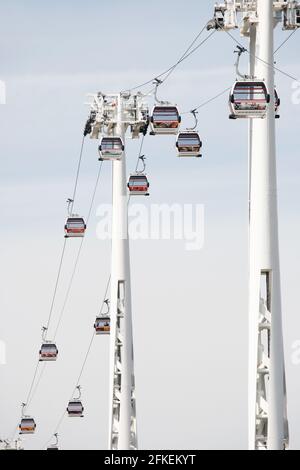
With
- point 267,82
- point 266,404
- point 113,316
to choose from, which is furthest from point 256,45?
point 113,316

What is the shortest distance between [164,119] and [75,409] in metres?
33.7

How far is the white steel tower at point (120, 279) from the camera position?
187 feet

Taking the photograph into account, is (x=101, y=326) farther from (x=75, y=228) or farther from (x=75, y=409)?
(x=75, y=409)

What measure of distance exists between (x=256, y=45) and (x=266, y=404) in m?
7.82

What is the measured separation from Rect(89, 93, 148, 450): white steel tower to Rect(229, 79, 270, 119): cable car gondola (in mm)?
23565

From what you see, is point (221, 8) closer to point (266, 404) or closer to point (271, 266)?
point (271, 266)

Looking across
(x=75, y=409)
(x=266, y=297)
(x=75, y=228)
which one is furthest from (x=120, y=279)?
(x=266, y=297)

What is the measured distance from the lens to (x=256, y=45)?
36375 mm

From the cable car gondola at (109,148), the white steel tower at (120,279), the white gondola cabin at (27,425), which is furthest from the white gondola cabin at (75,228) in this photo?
the white gondola cabin at (27,425)

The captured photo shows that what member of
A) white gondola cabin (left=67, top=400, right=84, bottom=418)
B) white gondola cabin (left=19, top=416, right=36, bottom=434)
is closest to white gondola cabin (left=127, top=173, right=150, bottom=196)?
white gondola cabin (left=67, top=400, right=84, bottom=418)

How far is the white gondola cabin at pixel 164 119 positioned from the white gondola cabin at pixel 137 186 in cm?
1309

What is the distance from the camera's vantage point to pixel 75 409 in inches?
2891

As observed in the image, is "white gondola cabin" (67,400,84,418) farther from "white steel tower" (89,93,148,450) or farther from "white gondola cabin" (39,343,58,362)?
"white steel tower" (89,93,148,450)

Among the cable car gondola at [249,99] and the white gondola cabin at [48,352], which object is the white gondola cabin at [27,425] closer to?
the white gondola cabin at [48,352]
